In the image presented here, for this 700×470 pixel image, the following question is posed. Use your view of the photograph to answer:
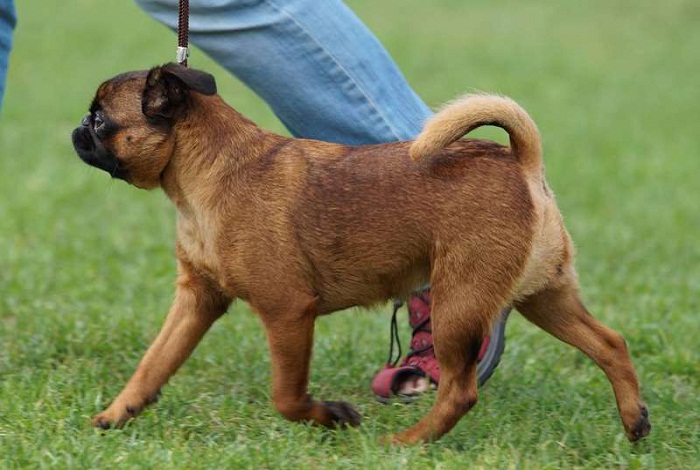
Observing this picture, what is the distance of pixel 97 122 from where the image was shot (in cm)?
387

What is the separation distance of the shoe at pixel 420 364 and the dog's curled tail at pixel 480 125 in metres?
0.79

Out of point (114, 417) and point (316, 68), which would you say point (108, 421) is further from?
point (316, 68)

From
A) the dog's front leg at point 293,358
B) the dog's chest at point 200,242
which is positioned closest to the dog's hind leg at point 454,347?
the dog's front leg at point 293,358

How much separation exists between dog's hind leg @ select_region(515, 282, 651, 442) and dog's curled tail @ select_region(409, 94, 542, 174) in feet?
1.51

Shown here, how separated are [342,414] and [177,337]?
611 mm

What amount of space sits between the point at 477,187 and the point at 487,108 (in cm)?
24

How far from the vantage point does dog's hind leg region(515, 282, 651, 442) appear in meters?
3.98

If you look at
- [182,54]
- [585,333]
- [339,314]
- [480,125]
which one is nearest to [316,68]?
[182,54]

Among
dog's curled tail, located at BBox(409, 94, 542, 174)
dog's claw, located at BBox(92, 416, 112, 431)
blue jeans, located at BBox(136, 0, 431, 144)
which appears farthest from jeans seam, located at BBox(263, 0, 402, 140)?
dog's claw, located at BBox(92, 416, 112, 431)

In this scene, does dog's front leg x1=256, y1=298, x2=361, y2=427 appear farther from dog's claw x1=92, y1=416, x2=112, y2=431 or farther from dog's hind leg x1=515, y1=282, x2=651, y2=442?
dog's hind leg x1=515, y1=282, x2=651, y2=442

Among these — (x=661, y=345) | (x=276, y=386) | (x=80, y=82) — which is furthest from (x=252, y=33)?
(x=80, y=82)

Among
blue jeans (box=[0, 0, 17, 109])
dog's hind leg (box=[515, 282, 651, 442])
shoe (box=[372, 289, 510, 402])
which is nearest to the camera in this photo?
dog's hind leg (box=[515, 282, 651, 442])

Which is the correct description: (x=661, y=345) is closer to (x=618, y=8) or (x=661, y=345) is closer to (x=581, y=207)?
(x=581, y=207)

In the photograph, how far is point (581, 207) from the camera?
8406mm
